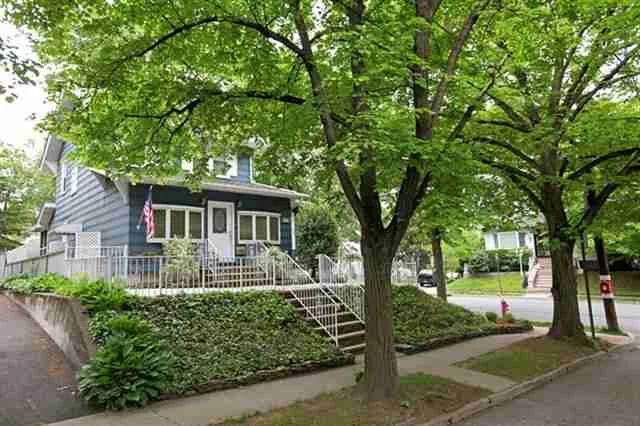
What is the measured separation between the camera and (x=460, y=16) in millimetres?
8070

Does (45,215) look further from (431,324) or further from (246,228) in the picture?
(431,324)

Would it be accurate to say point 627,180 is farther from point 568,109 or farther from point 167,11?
point 167,11

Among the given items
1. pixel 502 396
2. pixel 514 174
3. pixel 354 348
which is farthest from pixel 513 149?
pixel 354 348

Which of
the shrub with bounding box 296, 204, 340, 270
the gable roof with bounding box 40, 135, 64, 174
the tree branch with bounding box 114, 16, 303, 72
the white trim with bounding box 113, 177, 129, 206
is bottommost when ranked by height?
the shrub with bounding box 296, 204, 340, 270

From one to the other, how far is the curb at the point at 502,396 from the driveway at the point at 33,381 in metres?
5.06

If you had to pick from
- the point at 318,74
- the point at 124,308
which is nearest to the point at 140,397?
the point at 124,308

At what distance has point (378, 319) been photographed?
628 centimetres

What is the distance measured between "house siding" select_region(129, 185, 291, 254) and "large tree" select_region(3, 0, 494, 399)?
507 cm

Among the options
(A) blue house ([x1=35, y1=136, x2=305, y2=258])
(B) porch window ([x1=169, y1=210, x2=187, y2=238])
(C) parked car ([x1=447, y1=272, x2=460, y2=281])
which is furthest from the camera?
(C) parked car ([x1=447, y1=272, x2=460, y2=281])

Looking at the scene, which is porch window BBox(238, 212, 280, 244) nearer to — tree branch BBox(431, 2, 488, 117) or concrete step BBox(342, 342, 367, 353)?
concrete step BBox(342, 342, 367, 353)

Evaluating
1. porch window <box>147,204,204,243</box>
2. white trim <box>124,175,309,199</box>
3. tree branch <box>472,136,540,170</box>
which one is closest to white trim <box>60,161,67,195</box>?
white trim <box>124,175,309,199</box>

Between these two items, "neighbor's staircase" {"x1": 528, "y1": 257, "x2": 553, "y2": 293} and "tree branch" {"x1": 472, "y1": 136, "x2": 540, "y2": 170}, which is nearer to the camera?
"tree branch" {"x1": 472, "y1": 136, "x2": 540, "y2": 170}

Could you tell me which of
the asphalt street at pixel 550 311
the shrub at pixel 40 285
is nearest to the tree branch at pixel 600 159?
the asphalt street at pixel 550 311

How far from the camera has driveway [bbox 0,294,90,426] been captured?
5609mm
